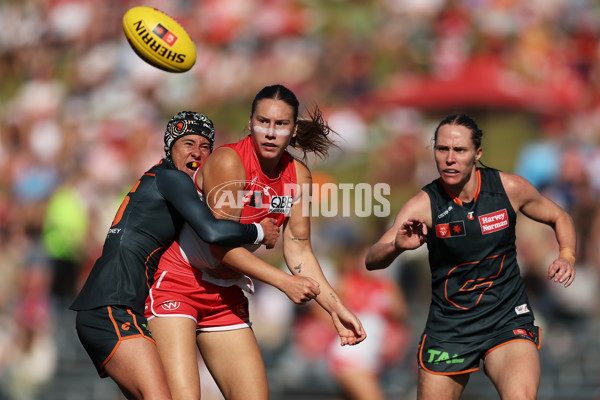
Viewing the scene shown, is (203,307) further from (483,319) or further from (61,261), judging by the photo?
(61,261)

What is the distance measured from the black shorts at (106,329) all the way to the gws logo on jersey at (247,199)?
2.61ft

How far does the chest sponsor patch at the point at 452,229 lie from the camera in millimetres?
5113

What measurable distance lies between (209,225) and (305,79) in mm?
10024

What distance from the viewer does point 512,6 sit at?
13477mm

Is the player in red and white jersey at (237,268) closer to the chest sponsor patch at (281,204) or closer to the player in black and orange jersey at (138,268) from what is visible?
the chest sponsor patch at (281,204)

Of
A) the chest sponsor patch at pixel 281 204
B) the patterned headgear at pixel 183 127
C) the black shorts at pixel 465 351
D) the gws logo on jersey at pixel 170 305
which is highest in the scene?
the patterned headgear at pixel 183 127

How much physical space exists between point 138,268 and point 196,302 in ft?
1.65

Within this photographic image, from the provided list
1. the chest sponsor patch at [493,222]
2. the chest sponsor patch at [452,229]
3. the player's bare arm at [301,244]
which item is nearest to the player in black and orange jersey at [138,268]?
the player's bare arm at [301,244]

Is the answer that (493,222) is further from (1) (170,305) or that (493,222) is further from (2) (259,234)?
(1) (170,305)

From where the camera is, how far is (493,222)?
513cm

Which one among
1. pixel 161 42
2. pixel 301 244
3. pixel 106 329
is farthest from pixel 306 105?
pixel 106 329

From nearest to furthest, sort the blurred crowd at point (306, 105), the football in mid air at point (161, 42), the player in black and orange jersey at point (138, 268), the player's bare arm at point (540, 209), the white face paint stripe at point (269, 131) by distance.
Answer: the player in black and orange jersey at point (138, 268)
the white face paint stripe at point (269, 131)
the player's bare arm at point (540, 209)
the football in mid air at point (161, 42)
the blurred crowd at point (306, 105)

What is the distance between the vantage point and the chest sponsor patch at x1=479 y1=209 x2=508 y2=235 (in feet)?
16.8

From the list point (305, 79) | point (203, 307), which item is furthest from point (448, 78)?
point (203, 307)
